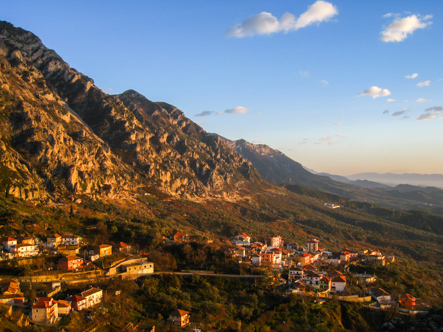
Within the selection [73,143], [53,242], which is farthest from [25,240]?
[73,143]

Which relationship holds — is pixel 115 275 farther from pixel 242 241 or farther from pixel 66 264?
pixel 242 241

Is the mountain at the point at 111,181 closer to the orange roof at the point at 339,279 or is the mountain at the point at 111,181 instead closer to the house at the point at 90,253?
the house at the point at 90,253

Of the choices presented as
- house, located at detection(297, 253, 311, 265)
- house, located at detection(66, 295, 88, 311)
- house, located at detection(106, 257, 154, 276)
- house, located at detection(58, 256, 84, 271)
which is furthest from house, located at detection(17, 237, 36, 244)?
house, located at detection(297, 253, 311, 265)

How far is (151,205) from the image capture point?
402 feet

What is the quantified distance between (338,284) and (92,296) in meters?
34.2

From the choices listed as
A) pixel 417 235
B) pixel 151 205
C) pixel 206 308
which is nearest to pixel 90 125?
pixel 151 205

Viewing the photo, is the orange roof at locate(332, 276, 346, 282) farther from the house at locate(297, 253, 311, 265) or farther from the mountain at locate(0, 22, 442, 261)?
the mountain at locate(0, 22, 442, 261)

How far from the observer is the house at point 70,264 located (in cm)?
4794

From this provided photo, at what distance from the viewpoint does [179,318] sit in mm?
40531

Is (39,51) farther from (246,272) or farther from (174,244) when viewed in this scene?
(246,272)

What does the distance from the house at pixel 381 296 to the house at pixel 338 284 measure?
4660 mm

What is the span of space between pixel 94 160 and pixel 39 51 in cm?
6211

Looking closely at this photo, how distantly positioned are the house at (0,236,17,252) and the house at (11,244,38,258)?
573 millimetres

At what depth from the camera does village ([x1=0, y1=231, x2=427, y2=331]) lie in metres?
38.0
